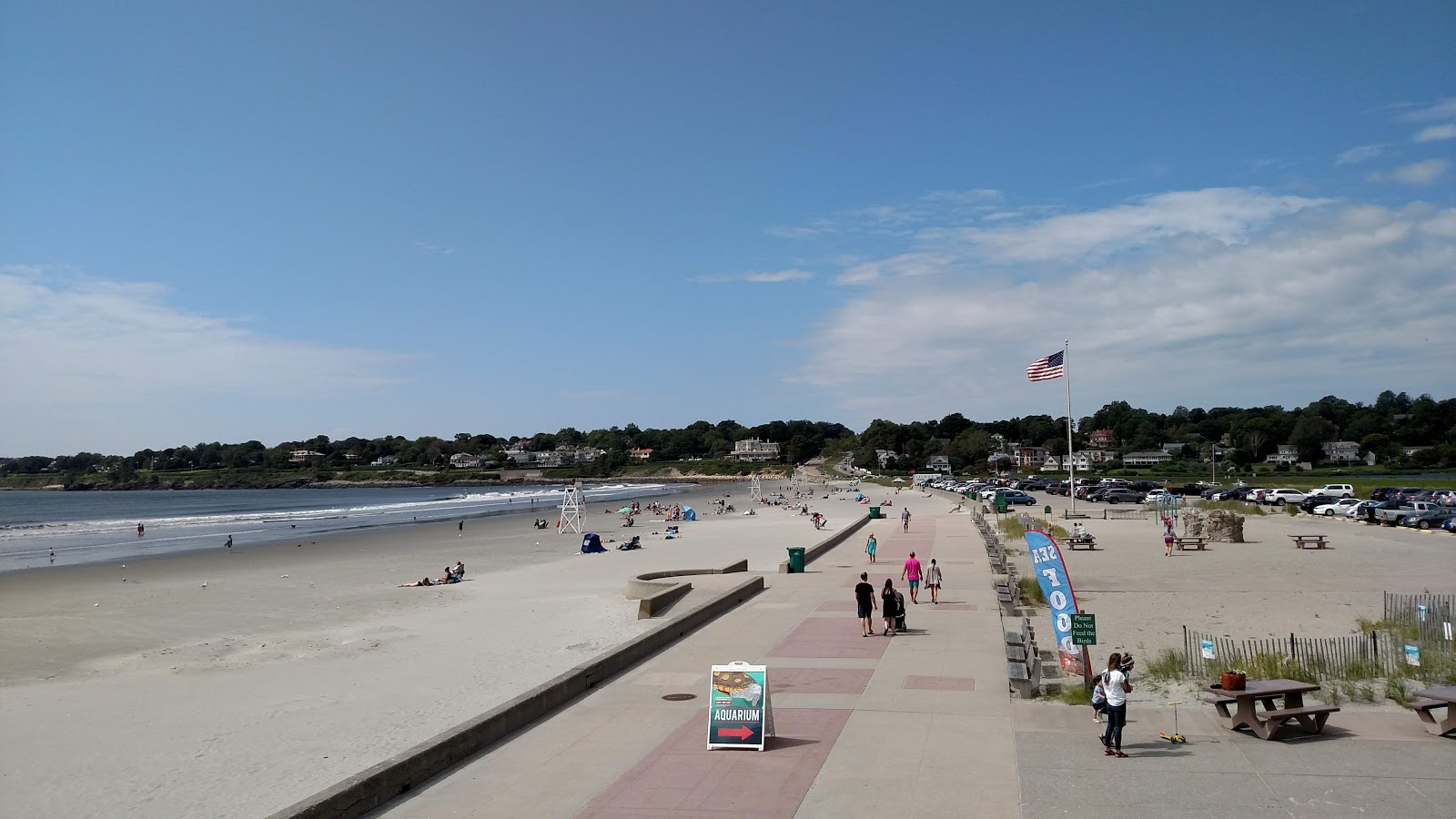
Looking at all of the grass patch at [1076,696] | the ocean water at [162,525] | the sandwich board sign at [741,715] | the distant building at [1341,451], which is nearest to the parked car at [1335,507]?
the grass patch at [1076,696]

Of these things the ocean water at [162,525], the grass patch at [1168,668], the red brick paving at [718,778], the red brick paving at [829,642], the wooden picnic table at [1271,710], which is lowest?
the ocean water at [162,525]

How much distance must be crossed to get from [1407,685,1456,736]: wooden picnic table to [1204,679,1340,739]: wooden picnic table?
0.89 m

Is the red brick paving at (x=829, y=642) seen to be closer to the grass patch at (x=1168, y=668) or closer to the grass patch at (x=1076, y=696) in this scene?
the grass patch at (x=1076, y=696)

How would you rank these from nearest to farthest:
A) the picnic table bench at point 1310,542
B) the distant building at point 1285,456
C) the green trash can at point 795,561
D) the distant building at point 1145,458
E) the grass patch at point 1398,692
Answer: the grass patch at point 1398,692, the green trash can at point 795,561, the picnic table bench at point 1310,542, the distant building at point 1285,456, the distant building at point 1145,458

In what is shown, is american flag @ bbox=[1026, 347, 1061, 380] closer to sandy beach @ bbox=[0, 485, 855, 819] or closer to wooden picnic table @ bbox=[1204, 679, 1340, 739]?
sandy beach @ bbox=[0, 485, 855, 819]

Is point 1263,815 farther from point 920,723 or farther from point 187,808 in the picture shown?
point 187,808

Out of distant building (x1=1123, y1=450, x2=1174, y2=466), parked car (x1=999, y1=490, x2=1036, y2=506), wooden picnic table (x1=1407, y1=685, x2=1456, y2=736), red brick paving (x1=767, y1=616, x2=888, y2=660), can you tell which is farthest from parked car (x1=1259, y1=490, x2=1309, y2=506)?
distant building (x1=1123, y1=450, x2=1174, y2=466)

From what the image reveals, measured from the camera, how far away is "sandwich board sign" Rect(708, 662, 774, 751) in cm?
1027

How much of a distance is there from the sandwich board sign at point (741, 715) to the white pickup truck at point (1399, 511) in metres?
44.4

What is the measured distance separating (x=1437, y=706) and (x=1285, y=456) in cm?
17192

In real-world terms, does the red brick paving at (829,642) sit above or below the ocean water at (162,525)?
above

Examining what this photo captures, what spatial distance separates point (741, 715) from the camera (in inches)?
406

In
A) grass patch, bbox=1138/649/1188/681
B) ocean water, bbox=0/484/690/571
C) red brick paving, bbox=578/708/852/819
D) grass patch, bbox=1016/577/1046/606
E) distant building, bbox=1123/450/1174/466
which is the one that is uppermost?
distant building, bbox=1123/450/1174/466

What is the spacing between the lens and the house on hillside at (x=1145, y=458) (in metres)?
176
